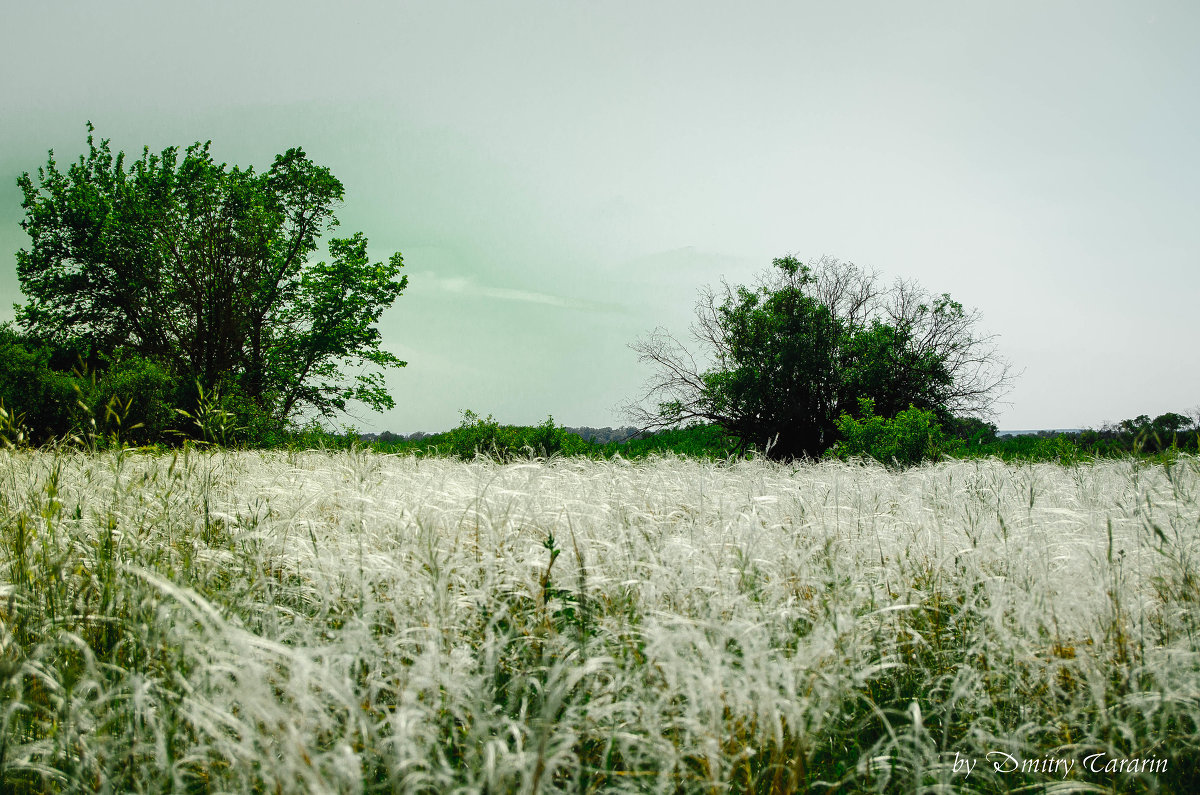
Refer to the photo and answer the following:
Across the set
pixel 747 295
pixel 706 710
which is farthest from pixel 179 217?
pixel 706 710

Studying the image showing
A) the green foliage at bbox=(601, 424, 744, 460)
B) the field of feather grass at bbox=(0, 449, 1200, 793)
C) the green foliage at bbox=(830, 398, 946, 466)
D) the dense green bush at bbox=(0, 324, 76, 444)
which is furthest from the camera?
the green foliage at bbox=(601, 424, 744, 460)

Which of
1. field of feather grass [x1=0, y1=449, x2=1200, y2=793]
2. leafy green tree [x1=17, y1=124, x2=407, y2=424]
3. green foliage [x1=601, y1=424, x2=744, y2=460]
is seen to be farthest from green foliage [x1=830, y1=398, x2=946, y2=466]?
leafy green tree [x1=17, y1=124, x2=407, y2=424]

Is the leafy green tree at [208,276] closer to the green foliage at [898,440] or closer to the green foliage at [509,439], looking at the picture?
the green foliage at [509,439]

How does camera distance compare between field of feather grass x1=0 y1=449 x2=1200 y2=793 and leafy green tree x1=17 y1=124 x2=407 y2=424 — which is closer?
field of feather grass x1=0 y1=449 x2=1200 y2=793

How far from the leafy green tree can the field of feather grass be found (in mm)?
13986

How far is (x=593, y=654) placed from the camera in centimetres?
221

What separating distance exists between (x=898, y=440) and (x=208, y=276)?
18.3m

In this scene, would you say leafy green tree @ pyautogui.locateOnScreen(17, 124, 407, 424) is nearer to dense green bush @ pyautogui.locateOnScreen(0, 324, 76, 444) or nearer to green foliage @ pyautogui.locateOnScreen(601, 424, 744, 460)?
dense green bush @ pyautogui.locateOnScreen(0, 324, 76, 444)

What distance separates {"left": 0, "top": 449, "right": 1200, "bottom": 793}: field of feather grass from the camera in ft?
5.49

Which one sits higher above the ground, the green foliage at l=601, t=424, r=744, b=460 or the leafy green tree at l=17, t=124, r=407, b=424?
the leafy green tree at l=17, t=124, r=407, b=424

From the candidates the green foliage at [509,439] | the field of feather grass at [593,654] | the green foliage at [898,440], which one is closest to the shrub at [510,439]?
the green foliage at [509,439]

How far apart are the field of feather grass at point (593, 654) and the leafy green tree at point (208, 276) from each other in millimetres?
13986

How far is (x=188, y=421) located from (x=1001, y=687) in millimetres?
16725

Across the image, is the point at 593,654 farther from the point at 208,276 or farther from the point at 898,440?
the point at 208,276
